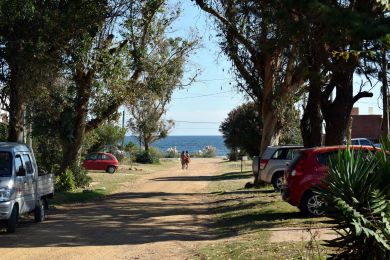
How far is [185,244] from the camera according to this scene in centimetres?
1205

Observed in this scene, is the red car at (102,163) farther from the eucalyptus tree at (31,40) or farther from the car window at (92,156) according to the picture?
the eucalyptus tree at (31,40)

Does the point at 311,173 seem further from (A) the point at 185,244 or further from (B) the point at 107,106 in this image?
(B) the point at 107,106

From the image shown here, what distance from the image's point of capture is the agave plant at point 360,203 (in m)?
7.49

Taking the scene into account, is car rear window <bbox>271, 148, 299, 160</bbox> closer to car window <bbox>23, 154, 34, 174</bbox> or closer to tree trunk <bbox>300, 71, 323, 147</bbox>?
tree trunk <bbox>300, 71, 323, 147</bbox>

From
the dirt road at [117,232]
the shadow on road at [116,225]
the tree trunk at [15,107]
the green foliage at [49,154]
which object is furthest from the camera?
the green foliage at [49,154]

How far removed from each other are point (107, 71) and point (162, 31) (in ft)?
14.1

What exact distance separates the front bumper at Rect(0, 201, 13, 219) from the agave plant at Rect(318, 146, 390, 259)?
723 cm

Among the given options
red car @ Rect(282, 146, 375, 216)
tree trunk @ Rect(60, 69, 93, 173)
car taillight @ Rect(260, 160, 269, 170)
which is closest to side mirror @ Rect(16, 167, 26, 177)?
red car @ Rect(282, 146, 375, 216)

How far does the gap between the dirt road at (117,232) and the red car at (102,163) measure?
1989cm

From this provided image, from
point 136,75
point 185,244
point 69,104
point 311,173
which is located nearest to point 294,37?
point 311,173

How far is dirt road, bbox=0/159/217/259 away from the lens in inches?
433

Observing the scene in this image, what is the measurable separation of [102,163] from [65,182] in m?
16.9

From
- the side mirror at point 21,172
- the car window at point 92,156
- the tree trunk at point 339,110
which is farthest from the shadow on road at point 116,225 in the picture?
the car window at point 92,156

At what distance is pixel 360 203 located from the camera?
776 cm
